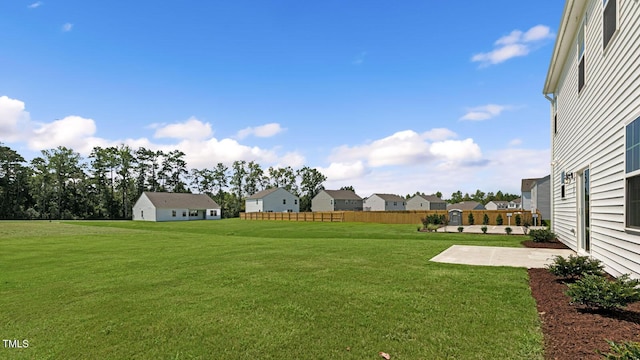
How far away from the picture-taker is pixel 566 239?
10734 mm

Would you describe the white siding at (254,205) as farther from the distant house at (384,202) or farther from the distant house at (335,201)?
the distant house at (384,202)

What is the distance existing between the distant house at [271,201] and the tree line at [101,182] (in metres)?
6.31

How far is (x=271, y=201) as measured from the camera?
55812 mm

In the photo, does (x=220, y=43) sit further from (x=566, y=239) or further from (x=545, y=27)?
(x=566, y=239)

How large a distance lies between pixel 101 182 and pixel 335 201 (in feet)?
134

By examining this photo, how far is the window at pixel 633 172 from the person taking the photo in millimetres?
4777

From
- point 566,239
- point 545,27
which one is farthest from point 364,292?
point 545,27

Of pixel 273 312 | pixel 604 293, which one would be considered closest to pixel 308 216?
pixel 273 312

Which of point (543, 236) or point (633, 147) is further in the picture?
point (543, 236)

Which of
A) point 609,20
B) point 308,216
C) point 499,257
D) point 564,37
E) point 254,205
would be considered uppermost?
point 564,37

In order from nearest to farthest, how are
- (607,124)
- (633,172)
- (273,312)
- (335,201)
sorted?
→ (273,312), (633,172), (607,124), (335,201)

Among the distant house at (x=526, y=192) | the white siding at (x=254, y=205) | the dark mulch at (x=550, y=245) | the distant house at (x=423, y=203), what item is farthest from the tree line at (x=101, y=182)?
the dark mulch at (x=550, y=245)

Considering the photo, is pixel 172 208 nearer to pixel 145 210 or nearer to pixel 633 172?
pixel 145 210

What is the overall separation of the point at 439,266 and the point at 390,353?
15.6 feet
